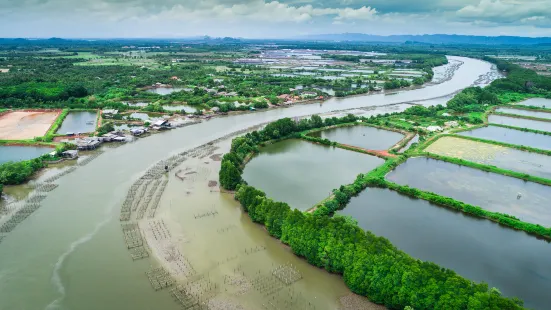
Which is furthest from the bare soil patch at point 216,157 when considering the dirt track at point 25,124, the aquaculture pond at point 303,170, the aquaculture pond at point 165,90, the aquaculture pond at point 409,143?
the aquaculture pond at point 165,90

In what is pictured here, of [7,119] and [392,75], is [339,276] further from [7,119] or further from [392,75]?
[392,75]

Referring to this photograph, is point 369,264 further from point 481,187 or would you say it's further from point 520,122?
point 520,122

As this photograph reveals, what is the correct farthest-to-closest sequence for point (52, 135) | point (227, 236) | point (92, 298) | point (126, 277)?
point (52, 135) → point (227, 236) → point (126, 277) → point (92, 298)

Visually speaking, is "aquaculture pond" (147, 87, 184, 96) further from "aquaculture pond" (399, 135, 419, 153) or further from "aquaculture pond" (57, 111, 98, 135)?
"aquaculture pond" (399, 135, 419, 153)

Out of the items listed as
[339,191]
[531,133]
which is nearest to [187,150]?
[339,191]

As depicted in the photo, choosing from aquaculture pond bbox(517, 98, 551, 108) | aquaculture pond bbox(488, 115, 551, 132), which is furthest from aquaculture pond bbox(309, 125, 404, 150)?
aquaculture pond bbox(517, 98, 551, 108)
